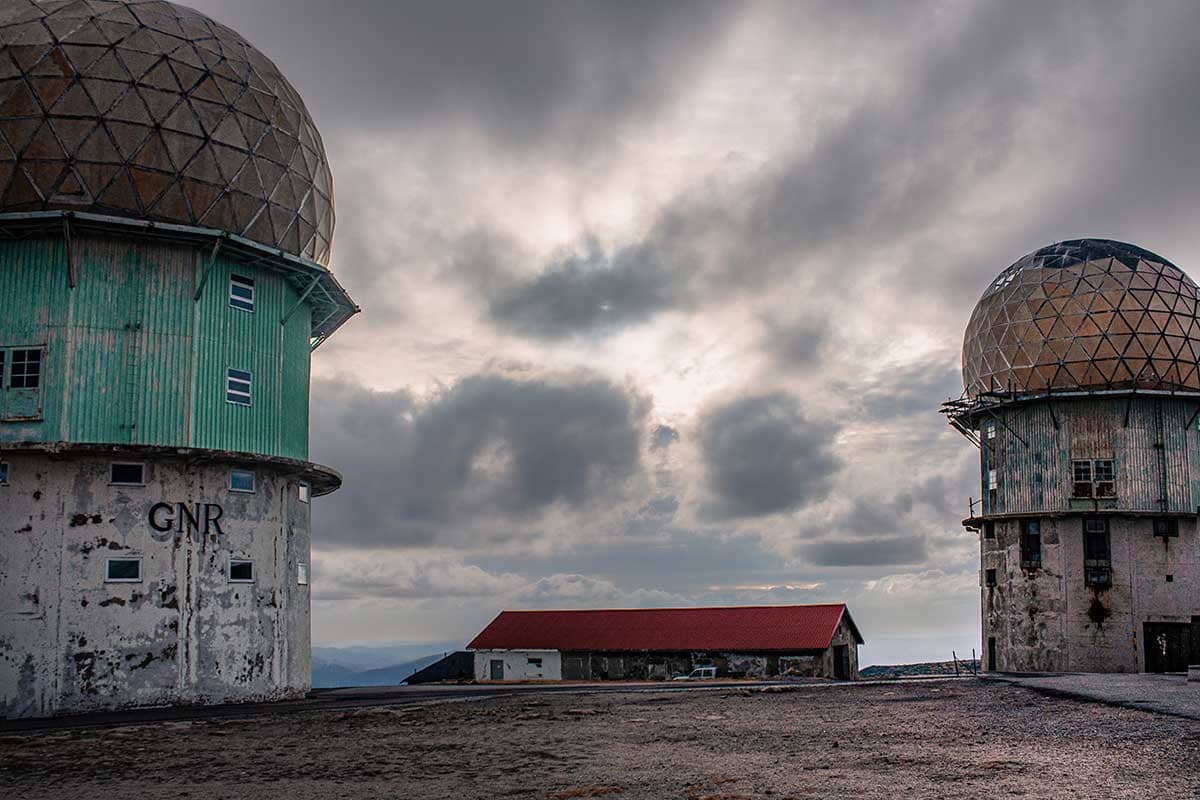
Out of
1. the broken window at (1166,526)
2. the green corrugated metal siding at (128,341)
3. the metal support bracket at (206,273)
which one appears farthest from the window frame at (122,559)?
the broken window at (1166,526)

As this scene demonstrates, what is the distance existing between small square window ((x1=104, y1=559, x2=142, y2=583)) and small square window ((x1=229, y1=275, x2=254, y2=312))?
22.0 feet

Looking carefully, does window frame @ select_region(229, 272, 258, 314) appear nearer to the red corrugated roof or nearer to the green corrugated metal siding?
the green corrugated metal siding

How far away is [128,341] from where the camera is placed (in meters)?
25.8

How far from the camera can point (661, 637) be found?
1929 inches

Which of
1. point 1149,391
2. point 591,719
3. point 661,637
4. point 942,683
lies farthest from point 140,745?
point 1149,391

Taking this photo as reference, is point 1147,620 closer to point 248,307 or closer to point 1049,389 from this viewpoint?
point 1049,389

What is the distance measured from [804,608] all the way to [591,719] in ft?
105

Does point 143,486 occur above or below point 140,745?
above

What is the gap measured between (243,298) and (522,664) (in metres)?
28.1

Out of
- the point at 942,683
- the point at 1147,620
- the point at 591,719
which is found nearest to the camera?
the point at 591,719

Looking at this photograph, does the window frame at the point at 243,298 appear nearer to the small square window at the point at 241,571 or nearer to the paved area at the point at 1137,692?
the small square window at the point at 241,571

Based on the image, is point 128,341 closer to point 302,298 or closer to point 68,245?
point 68,245

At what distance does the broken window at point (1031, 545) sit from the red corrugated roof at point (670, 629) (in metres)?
8.22

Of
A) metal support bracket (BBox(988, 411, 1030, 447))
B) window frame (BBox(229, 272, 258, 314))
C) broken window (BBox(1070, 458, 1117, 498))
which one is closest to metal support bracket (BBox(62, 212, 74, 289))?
window frame (BBox(229, 272, 258, 314))
